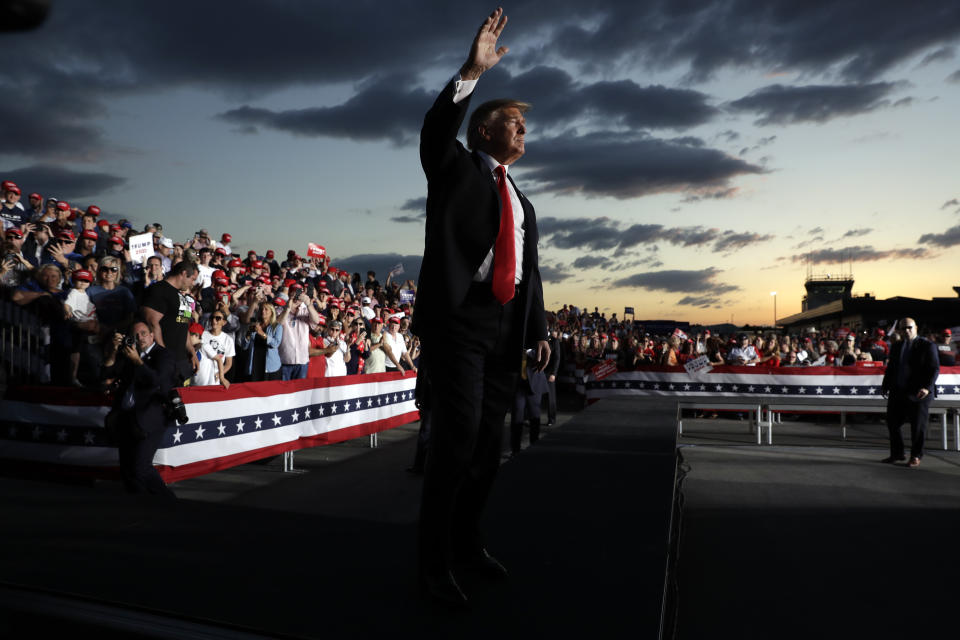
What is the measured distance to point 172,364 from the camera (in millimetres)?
5641

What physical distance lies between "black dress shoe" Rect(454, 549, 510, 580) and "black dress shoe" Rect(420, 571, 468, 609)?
239 millimetres

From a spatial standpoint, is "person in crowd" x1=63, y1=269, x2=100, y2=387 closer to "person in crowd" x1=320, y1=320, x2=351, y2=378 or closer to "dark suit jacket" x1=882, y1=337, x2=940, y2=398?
"person in crowd" x1=320, y1=320, x2=351, y2=378

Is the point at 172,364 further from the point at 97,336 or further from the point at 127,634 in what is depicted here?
the point at 127,634

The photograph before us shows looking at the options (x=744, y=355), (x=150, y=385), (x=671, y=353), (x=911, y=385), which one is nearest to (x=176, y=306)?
(x=150, y=385)

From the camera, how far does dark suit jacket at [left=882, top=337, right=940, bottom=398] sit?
27.5 ft

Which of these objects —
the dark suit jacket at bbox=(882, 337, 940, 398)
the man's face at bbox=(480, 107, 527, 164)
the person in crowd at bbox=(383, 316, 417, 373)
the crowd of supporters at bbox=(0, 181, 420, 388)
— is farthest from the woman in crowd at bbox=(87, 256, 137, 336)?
the dark suit jacket at bbox=(882, 337, 940, 398)

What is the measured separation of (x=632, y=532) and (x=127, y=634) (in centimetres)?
197

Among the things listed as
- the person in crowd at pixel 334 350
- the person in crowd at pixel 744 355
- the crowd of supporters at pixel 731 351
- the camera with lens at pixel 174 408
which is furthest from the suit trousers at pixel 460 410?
the person in crowd at pixel 744 355

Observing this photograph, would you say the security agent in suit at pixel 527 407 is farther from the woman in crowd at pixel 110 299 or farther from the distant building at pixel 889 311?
the distant building at pixel 889 311

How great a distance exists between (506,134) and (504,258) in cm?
52

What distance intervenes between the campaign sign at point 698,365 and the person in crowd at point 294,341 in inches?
367

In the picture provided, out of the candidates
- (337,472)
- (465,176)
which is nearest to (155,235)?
(337,472)

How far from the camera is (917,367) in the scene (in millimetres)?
8523

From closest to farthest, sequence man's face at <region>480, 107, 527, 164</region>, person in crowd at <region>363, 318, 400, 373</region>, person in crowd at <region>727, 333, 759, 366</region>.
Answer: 1. man's face at <region>480, 107, 527, 164</region>
2. person in crowd at <region>363, 318, 400, 373</region>
3. person in crowd at <region>727, 333, 759, 366</region>
